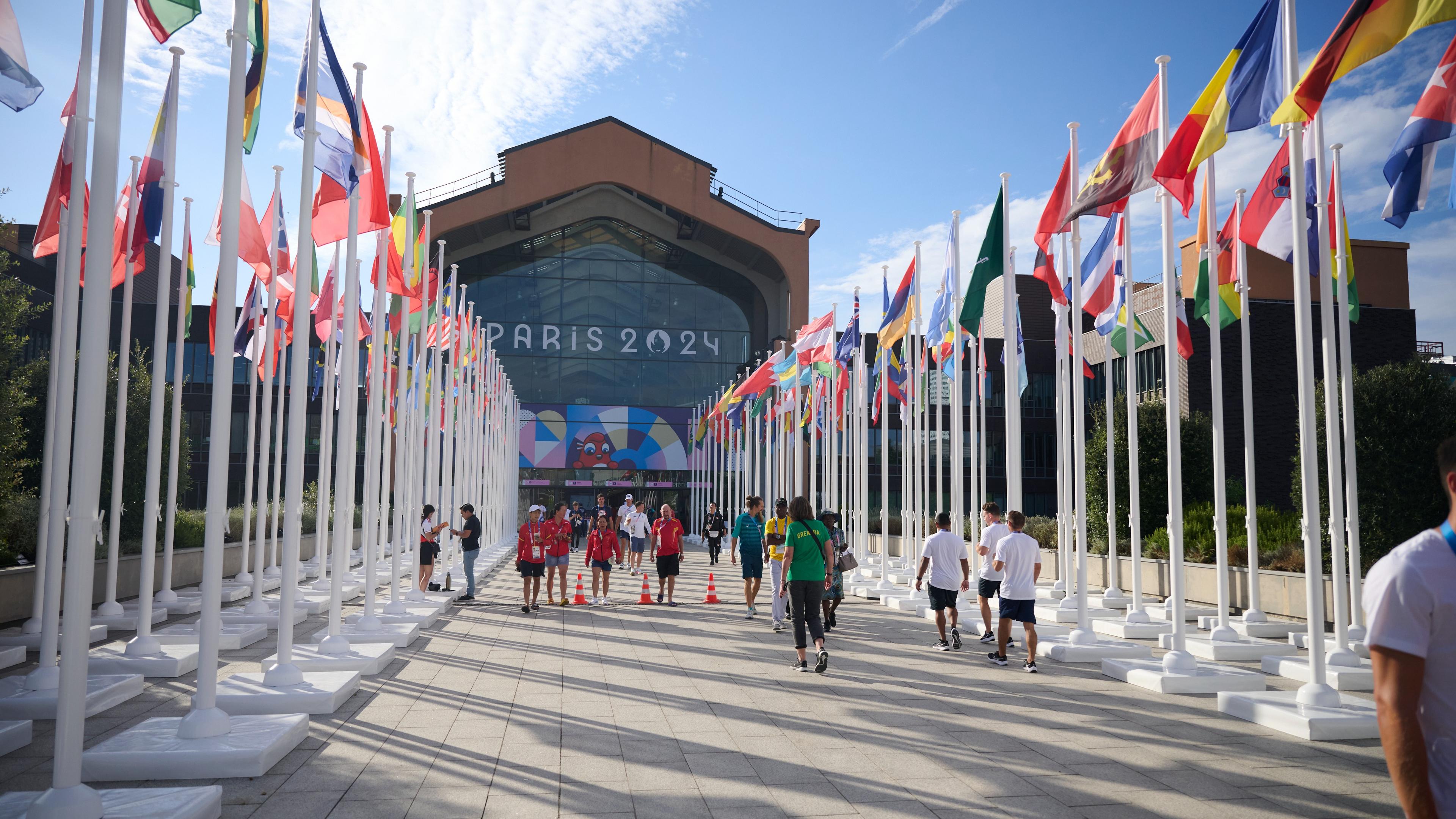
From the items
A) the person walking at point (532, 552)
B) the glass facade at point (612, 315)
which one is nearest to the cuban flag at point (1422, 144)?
the person walking at point (532, 552)

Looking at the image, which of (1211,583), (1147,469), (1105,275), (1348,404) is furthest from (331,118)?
(1147,469)

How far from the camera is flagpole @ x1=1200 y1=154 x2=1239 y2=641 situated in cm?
1226

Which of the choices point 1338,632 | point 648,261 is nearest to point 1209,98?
point 1338,632

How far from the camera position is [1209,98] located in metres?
10.1

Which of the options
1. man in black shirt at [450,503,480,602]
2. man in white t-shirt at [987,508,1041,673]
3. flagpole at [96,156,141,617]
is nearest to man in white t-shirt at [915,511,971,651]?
man in white t-shirt at [987,508,1041,673]

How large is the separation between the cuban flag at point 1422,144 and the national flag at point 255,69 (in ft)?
34.4

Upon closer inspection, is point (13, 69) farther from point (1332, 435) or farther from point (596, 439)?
point (596, 439)

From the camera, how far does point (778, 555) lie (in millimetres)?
15086

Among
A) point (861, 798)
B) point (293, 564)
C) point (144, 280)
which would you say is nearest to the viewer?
point (861, 798)

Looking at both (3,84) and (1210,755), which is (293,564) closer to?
(3,84)

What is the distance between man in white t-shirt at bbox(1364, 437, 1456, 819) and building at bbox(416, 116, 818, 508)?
48.0 meters

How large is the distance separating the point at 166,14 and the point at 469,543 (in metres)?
12.6

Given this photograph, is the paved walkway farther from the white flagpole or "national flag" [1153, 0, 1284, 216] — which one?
"national flag" [1153, 0, 1284, 216]

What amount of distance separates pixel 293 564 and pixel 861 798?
6.17 m
